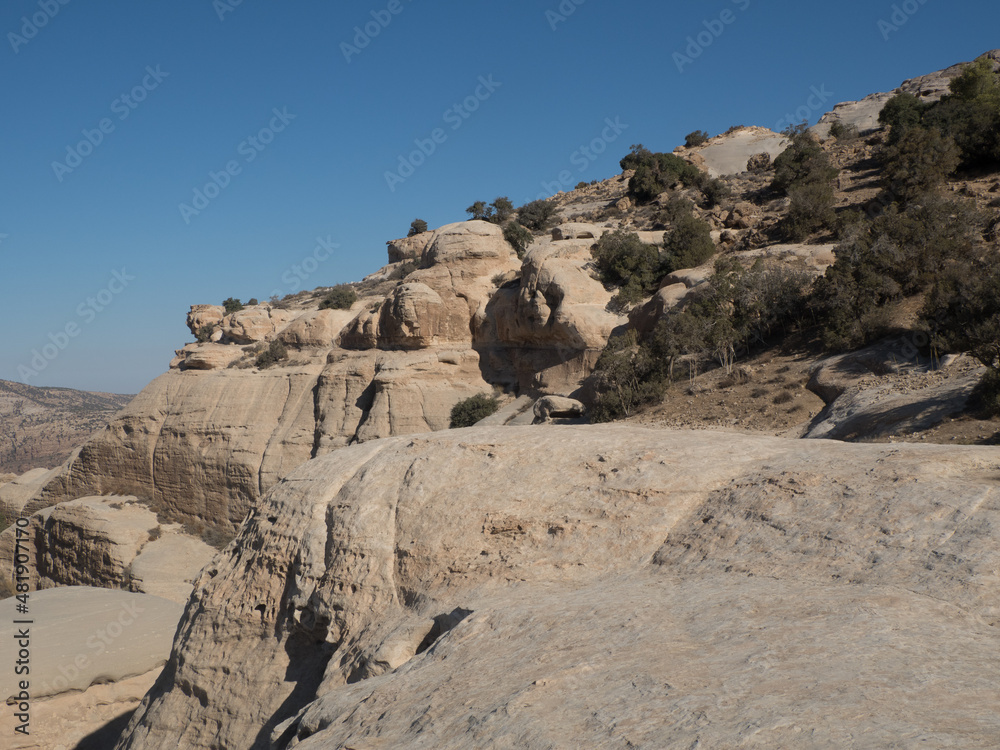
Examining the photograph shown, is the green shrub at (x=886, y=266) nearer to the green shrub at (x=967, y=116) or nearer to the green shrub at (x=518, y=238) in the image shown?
the green shrub at (x=967, y=116)

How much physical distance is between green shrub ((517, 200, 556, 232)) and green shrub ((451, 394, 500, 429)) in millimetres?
14240

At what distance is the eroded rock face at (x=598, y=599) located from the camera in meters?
2.85

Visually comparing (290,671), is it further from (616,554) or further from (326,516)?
(616,554)

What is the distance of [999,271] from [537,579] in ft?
35.5

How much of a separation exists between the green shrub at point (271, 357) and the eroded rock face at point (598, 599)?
19164 mm

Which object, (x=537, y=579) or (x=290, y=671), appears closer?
(x=537, y=579)

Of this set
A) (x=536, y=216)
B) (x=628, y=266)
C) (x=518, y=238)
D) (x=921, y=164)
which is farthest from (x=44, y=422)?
(x=921, y=164)

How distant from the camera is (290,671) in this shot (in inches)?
233

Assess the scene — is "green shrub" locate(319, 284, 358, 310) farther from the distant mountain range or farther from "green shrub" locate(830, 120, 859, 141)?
the distant mountain range

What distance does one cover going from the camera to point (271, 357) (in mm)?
25203

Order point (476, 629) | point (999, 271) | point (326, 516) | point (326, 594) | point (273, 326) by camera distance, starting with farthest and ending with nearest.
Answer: point (273, 326) < point (999, 271) < point (326, 516) < point (326, 594) < point (476, 629)

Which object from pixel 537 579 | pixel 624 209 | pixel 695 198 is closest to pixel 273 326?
pixel 624 209

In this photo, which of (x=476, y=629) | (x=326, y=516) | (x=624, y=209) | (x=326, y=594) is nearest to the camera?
(x=476, y=629)

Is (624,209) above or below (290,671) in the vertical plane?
above
